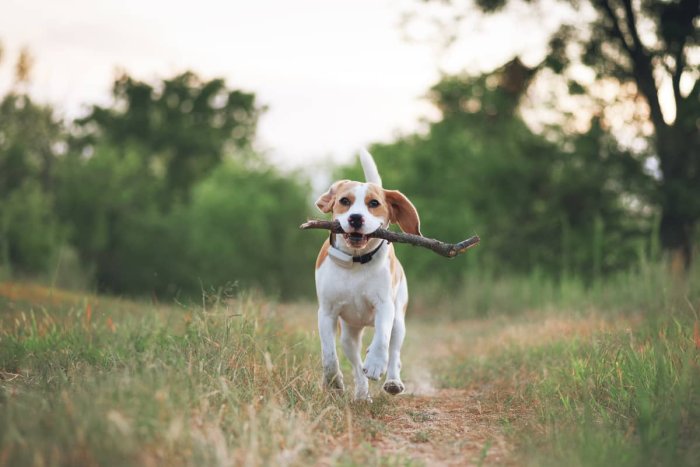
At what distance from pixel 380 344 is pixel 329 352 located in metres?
0.51

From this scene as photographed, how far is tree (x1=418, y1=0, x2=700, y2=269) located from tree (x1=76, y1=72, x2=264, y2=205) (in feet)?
80.2

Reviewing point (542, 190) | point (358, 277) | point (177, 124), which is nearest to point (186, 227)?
point (177, 124)

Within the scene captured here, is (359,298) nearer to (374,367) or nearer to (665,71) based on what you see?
(374,367)

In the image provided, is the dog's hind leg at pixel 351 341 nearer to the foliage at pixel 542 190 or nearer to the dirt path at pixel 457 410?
the dirt path at pixel 457 410

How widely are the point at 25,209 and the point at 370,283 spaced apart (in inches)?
858

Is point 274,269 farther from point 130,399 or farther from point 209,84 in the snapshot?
point 130,399

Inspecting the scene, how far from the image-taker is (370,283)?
5277 millimetres

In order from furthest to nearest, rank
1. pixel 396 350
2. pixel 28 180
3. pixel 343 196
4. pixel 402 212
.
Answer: pixel 28 180
pixel 402 212
pixel 396 350
pixel 343 196

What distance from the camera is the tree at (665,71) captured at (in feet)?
43.3

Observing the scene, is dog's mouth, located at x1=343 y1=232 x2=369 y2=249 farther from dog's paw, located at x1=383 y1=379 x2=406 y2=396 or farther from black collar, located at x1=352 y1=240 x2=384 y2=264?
dog's paw, located at x1=383 y1=379 x2=406 y2=396

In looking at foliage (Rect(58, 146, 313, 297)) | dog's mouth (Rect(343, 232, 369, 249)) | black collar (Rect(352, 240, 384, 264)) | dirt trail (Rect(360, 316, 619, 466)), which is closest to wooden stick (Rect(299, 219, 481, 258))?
dog's mouth (Rect(343, 232, 369, 249))

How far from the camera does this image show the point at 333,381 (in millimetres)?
5348

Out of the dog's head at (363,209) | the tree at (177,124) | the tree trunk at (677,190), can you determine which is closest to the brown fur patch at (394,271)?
the dog's head at (363,209)

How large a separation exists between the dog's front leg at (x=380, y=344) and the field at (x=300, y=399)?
32 cm
